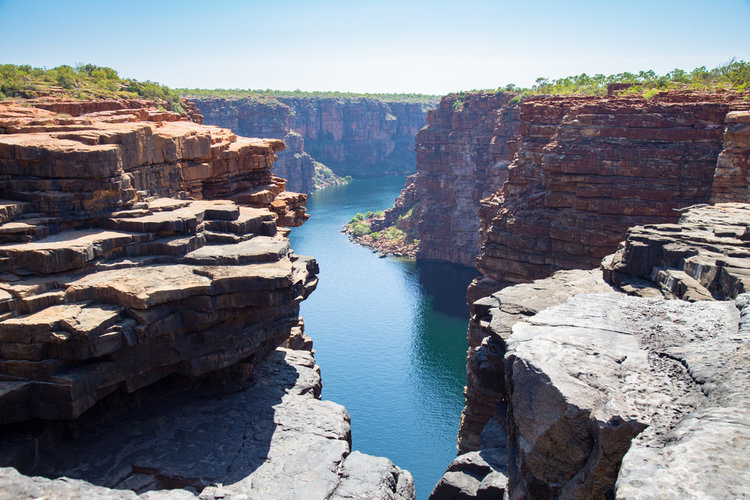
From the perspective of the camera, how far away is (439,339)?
144ft

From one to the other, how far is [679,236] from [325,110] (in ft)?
457

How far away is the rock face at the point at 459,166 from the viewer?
64625 millimetres

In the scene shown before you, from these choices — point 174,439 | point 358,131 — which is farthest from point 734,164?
point 358,131

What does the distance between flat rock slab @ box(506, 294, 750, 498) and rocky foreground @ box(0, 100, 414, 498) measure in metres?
5.47

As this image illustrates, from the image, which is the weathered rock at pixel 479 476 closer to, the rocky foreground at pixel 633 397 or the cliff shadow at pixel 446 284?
the rocky foreground at pixel 633 397

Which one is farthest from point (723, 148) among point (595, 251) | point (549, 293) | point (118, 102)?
point (118, 102)

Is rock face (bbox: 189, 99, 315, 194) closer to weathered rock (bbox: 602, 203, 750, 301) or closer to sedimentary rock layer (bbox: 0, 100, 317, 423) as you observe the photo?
sedimentary rock layer (bbox: 0, 100, 317, 423)

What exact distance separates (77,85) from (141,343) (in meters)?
27.3

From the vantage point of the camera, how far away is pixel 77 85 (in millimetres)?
35781

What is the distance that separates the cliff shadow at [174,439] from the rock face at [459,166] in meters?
47.9

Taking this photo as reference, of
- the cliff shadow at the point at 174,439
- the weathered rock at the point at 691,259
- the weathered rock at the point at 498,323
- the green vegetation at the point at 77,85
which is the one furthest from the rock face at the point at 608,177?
the green vegetation at the point at 77,85

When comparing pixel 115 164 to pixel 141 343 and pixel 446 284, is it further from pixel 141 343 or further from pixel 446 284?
pixel 446 284

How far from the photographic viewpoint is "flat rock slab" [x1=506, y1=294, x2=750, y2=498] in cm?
767

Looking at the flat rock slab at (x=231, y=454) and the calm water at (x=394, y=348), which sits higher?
the flat rock slab at (x=231, y=454)
